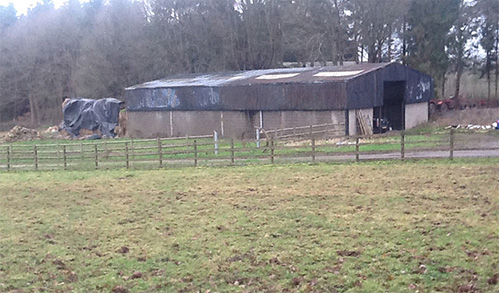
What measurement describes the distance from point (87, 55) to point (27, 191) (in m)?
44.3

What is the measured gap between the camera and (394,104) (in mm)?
35625

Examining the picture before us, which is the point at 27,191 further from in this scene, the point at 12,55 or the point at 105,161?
the point at 12,55

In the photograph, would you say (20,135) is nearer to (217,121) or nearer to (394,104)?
(217,121)

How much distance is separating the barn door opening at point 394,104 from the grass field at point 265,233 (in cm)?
1937

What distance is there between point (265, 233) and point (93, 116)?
1356 inches

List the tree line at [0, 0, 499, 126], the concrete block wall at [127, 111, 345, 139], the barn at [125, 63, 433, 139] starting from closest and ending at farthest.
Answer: the barn at [125, 63, 433, 139], the concrete block wall at [127, 111, 345, 139], the tree line at [0, 0, 499, 126]

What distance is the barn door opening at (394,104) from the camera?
35.2 metres

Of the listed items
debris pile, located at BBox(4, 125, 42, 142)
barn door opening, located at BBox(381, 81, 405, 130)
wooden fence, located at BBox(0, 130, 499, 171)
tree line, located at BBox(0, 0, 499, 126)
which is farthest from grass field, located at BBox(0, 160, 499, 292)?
tree line, located at BBox(0, 0, 499, 126)

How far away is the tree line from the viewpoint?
4925cm

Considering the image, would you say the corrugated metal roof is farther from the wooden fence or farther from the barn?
the wooden fence

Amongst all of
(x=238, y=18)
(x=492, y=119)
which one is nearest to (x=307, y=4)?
(x=238, y=18)

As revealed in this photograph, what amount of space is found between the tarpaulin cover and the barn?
3379 mm

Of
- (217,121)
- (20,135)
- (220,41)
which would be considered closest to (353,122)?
(217,121)

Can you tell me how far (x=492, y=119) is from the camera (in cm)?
3503
